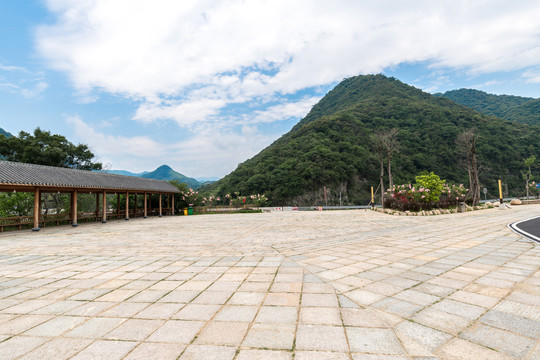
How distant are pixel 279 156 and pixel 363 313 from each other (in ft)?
140

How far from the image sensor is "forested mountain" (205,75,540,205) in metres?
39.0

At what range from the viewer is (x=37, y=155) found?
66.6 ft

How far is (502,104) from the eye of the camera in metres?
76.2

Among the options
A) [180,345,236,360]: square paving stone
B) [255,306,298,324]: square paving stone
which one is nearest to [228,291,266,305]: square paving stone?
[255,306,298,324]: square paving stone

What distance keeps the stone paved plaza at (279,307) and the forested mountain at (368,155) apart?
32.5 m

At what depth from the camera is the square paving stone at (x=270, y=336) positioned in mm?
1613

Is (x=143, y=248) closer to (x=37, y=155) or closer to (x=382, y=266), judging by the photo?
(x=382, y=266)

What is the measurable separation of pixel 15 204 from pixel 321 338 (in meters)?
18.3

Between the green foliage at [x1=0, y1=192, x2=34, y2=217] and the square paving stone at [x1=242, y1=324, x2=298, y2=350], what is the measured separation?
57.6ft

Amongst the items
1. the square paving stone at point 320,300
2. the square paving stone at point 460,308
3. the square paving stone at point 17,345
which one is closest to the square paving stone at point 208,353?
the square paving stone at point 320,300

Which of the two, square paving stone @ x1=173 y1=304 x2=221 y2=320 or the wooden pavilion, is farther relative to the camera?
the wooden pavilion

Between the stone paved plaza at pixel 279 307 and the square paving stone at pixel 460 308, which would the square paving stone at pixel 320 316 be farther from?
the square paving stone at pixel 460 308

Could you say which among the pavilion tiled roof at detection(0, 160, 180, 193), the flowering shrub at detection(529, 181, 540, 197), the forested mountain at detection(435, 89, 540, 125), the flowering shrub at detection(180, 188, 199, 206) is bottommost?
the flowering shrub at detection(529, 181, 540, 197)

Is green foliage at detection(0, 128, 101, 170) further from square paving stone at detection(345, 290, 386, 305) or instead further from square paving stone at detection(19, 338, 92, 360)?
square paving stone at detection(345, 290, 386, 305)
